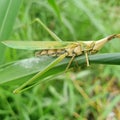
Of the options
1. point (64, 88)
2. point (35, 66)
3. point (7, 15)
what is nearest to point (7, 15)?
point (7, 15)

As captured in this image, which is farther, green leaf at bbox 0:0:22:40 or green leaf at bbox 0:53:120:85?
green leaf at bbox 0:0:22:40

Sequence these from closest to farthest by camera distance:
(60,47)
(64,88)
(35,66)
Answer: (35,66), (60,47), (64,88)

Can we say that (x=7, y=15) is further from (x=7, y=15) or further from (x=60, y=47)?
(x=60, y=47)

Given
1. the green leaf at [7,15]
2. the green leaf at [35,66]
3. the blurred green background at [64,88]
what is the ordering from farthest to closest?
the blurred green background at [64,88], the green leaf at [7,15], the green leaf at [35,66]

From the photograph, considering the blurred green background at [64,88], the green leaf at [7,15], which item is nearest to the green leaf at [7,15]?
the green leaf at [7,15]

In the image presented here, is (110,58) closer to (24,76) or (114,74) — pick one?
(24,76)

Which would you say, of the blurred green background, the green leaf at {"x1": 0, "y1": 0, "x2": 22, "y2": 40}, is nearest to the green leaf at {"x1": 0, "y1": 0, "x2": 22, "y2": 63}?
the green leaf at {"x1": 0, "y1": 0, "x2": 22, "y2": 40}

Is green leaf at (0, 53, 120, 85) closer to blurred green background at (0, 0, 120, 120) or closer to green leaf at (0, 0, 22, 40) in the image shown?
green leaf at (0, 0, 22, 40)

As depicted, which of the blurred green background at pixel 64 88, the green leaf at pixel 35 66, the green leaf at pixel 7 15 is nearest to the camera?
the green leaf at pixel 35 66

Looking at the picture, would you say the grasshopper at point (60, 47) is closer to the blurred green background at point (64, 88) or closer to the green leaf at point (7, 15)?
the green leaf at point (7, 15)

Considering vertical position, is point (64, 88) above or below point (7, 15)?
below

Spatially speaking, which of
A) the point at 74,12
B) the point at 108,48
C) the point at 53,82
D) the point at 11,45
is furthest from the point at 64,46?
the point at 74,12
